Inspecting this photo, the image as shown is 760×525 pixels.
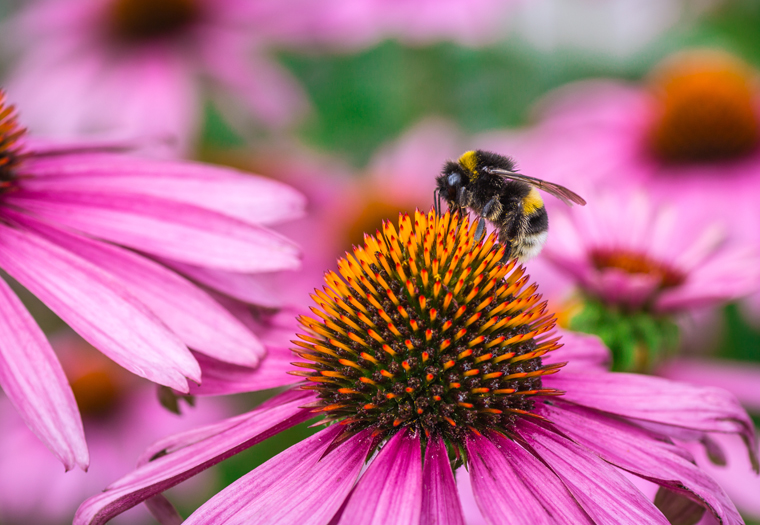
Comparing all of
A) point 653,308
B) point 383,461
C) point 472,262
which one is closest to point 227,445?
point 383,461

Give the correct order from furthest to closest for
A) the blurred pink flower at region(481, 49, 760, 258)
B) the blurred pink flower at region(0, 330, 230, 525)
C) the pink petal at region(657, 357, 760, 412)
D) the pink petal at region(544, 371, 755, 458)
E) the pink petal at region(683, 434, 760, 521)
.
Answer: the blurred pink flower at region(481, 49, 760, 258)
the blurred pink flower at region(0, 330, 230, 525)
the pink petal at region(657, 357, 760, 412)
the pink petal at region(683, 434, 760, 521)
the pink petal at region(544, 371, 755, 458)

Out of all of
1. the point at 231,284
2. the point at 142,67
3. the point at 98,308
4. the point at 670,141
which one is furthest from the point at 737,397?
the point at 142,67

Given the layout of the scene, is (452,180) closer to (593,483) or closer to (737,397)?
(593,483)

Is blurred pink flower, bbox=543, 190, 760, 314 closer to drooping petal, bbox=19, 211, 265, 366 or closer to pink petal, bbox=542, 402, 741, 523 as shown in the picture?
pink petal, bbox=542, 402, 741, 523

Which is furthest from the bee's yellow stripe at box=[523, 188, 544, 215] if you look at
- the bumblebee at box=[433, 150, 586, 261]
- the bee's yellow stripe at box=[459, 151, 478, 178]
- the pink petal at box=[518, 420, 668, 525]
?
the pink petal at box=[518, 420, 668, 525]

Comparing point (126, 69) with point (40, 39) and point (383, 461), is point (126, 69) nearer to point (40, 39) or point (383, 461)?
point (40, 39)

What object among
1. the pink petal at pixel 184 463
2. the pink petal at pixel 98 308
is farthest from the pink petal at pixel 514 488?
the pink petal at pixel 98 308
